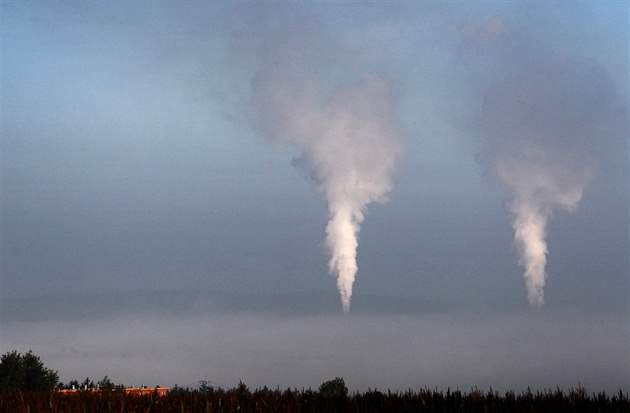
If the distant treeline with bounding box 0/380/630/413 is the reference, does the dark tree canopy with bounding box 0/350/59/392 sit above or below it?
above

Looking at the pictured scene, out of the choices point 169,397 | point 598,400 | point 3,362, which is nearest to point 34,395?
point 169,397

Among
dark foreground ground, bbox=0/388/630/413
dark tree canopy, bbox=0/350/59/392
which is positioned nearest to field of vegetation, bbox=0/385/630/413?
dark foreground ground, bbox=0/388/630/413

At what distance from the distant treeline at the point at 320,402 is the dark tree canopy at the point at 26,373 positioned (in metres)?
57.6

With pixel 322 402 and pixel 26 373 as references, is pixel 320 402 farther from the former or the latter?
pixel 26 373

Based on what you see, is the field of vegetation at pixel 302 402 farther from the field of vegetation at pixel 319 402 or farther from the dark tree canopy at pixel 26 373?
the dark tree canopy at pixel 26 373

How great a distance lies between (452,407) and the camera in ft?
69.9

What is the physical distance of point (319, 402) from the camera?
22516mm

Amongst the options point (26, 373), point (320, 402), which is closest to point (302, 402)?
point (320, 402)

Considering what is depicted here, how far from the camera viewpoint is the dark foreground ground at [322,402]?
21.2 metres

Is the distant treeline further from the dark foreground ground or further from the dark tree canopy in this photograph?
the dark tree canopy

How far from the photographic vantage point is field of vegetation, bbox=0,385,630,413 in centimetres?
2120

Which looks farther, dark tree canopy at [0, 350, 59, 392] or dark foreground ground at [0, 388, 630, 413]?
dark tree canopy at [0, 350, 59, 392]

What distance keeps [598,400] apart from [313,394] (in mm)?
8190

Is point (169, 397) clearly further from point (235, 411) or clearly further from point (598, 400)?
point (598, 400)
